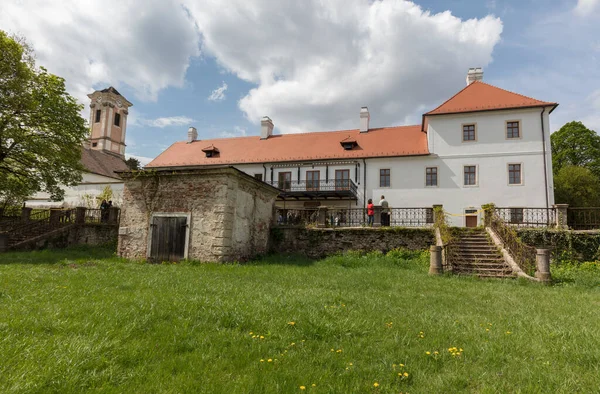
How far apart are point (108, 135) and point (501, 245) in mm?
49894

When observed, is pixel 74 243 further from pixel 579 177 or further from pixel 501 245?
pixel 579 177

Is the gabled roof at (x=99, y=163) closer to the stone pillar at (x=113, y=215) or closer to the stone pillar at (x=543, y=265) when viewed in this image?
the stone pillar at (x=113, y=215)

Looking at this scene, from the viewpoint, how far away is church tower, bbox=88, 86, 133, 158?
153ft

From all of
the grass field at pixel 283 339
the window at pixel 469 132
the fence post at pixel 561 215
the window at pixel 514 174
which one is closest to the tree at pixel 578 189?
the window at pixel 514 174

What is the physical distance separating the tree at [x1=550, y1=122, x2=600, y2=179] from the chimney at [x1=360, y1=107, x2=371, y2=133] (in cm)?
1835

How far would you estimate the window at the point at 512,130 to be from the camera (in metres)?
21.7

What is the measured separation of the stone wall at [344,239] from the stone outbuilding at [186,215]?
2660mm

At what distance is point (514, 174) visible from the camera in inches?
851

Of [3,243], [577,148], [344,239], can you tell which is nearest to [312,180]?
[344,239]

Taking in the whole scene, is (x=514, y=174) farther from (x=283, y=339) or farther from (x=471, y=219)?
(x=283, y=339)

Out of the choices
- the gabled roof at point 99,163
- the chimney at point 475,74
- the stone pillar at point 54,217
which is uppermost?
the chimney at point 475,74

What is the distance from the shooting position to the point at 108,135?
153ft

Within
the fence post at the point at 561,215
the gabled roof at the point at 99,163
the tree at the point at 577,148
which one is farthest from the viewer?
the gabled roof at the point at 99,163

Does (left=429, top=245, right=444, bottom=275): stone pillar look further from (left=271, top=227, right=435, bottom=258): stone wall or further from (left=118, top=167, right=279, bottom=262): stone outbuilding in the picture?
(left=118, top=167, right=279, bottom=262): stone outbuilding
